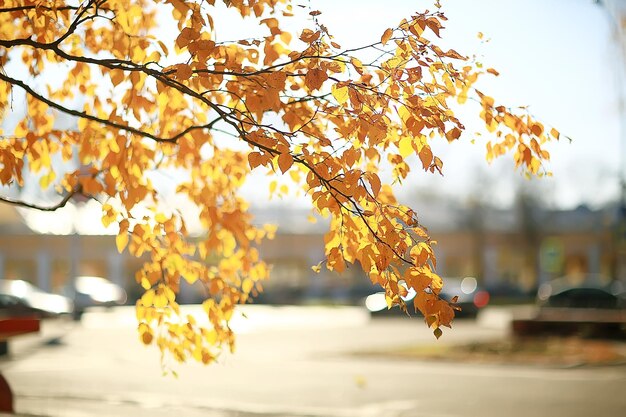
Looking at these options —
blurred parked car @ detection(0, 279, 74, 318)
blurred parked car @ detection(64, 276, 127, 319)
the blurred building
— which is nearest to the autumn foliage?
blurred parked car @ detection(0, 279, 74, 318)

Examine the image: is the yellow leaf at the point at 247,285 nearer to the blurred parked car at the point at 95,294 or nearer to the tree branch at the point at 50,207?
the tree branch at the point at 50,207

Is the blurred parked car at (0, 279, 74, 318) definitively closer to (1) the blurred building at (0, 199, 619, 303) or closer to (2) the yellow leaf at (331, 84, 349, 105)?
(1) the blurred building at (0, 199, 619, 303)

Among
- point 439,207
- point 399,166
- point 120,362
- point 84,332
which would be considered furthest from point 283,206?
point 399,166

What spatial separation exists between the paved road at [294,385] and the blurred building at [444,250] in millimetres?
42108

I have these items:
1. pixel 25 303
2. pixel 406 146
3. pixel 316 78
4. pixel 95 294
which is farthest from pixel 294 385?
pixel 95 294

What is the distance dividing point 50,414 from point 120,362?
26.6ft

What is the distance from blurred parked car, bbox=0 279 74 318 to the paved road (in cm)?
828

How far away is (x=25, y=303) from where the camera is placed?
104 ft

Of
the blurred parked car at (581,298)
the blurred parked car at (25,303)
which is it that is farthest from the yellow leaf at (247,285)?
the blurred parked car at (581,298)

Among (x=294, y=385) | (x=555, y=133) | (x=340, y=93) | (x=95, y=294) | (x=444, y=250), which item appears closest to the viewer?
(x=340, y=93)

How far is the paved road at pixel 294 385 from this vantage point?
1222cm

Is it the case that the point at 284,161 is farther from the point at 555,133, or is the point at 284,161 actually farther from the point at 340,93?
the point at 555,133

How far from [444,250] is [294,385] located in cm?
5746

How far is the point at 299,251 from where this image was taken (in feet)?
232
